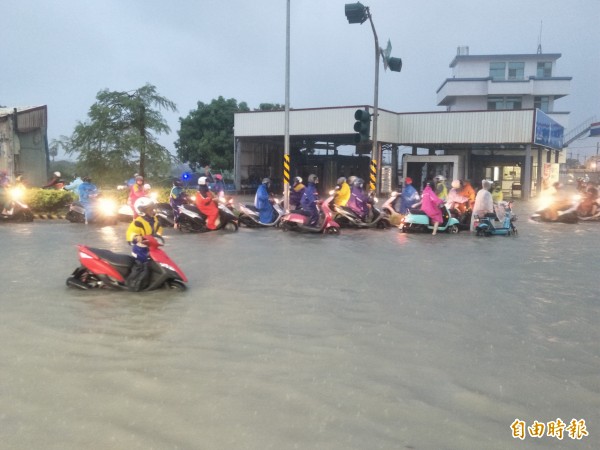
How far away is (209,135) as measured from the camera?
45.5 metres

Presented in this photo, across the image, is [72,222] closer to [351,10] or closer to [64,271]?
[64,271]

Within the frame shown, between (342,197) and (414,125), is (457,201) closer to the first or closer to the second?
(342,197)

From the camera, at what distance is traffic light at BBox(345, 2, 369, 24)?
54.2ft

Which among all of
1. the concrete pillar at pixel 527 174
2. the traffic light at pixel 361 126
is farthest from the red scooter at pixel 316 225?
the concrete pillar at pixel 527 174

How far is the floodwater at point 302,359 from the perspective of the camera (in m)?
3.68

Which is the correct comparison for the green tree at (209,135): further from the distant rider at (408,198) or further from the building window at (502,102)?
the distant rider at (408,198)

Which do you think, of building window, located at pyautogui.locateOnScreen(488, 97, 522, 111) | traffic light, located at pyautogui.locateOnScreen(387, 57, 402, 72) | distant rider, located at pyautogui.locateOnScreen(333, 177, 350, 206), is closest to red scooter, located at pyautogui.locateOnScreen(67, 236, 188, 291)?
distant rider, located at pyautogui.locateOnScreen(333, 177, 350, 206)

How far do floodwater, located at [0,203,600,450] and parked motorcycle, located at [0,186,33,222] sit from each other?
765cm

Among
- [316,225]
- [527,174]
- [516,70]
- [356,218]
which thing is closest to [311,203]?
[316,225]

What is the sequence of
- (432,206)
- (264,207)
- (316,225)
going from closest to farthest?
(432,206), (316,225), (264,207)

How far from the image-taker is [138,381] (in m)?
4.45

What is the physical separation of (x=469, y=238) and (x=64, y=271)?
31.0 ft

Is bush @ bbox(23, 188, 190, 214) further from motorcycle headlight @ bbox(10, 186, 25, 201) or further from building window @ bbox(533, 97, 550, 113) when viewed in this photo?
building window @ bbox(533, 97, 550, 113)

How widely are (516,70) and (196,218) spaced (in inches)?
2164
